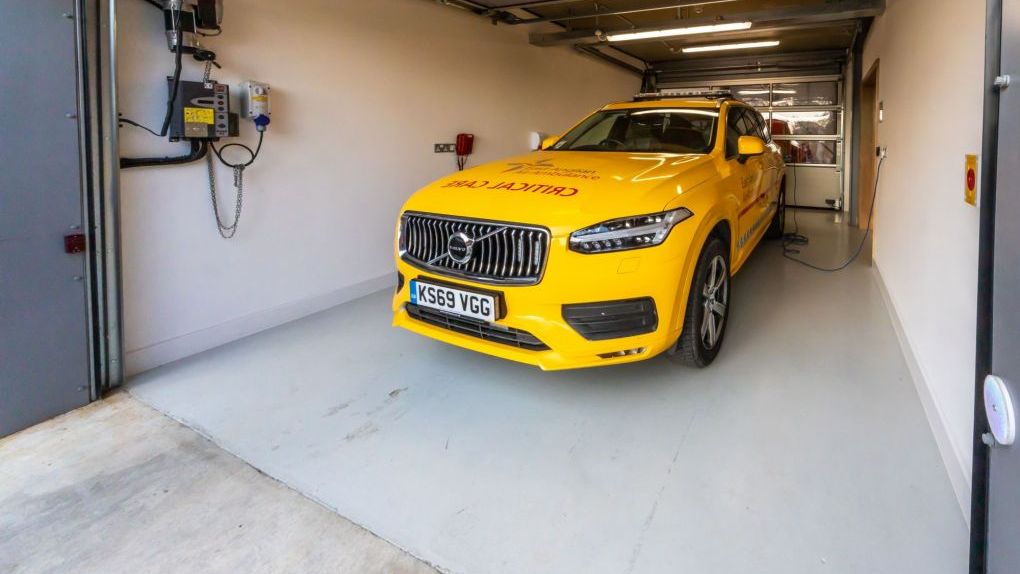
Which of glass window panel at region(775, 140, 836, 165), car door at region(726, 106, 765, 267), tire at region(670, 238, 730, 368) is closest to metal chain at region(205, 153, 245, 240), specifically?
tire at region(670, 238, 730, 368)

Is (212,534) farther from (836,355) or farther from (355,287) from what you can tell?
(836,355)

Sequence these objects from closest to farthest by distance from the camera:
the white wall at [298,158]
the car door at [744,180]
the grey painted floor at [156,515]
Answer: the grey painted floor at [156,515] < the white wall at [298,158] < the car door at [744,180]

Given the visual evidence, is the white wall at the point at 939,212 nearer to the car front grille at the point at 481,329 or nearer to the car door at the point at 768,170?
the car door at the point at 768,170

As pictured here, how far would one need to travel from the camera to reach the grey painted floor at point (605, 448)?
1752 millimetres

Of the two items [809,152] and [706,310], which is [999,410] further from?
[809,152]

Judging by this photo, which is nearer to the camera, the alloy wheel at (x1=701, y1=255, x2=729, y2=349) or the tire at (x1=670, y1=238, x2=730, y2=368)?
the tire at (x1=670, y1=238, x2=730, y2=368)

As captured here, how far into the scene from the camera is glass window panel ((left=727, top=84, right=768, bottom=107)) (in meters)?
9.86

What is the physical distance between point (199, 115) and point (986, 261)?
3.51m

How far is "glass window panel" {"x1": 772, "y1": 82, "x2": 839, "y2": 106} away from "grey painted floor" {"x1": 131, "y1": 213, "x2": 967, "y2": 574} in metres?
7.30

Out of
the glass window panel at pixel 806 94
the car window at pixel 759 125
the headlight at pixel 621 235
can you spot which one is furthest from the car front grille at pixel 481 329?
the glass window panel at pixel 806 94

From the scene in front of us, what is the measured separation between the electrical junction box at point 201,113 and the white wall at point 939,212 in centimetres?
353

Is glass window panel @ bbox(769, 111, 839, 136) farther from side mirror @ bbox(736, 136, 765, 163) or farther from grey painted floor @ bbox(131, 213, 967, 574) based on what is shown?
side mirror @ bbox(736, 136, 765, 163)

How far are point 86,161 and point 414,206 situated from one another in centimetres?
153

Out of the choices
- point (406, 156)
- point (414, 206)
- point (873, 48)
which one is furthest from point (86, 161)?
point (873, 48)
